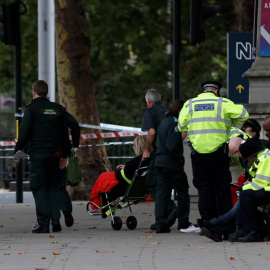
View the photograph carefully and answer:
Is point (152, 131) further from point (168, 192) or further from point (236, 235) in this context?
point (236, 235)

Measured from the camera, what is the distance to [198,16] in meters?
18.9

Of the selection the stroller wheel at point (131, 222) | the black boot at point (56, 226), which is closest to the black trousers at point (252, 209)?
the stroller wheel at point (131, 222)

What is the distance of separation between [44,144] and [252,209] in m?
3.12

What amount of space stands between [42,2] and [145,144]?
25.2 feet

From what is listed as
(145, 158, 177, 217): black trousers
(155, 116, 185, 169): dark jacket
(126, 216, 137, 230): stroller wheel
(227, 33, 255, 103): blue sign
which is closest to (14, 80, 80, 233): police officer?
(126, 216, 137, 230): stroller wheel

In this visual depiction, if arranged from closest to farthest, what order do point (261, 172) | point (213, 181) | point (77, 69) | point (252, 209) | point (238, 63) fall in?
point (261, 172) → point (252, 209) → point (213, 181) → point (238, 63) → point (77, 69)

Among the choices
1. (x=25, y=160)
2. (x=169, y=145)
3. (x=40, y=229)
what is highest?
(x=169, y=145)

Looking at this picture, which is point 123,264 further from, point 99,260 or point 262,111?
point 262,111

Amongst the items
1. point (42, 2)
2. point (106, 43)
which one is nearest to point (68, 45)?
point (42, 2)

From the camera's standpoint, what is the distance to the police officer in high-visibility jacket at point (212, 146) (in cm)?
1342

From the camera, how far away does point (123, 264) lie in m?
10.8

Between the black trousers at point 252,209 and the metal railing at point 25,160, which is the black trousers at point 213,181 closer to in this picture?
Result: the black trousers at point 252,209

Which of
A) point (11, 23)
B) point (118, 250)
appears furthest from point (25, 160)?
point (118, 250)

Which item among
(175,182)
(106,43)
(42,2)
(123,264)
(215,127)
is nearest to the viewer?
(123,264)
